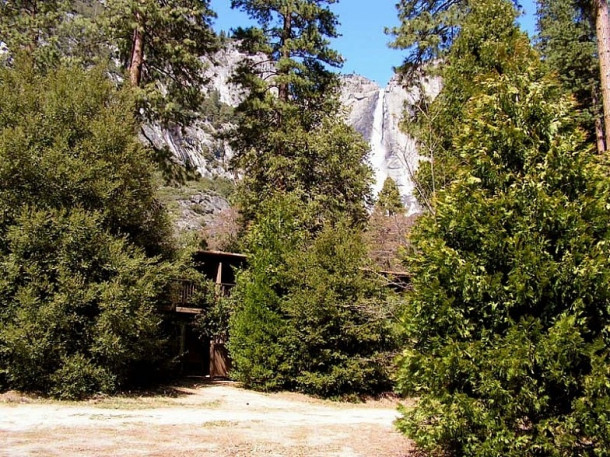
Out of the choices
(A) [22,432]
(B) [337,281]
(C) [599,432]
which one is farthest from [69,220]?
(C) [599,432]

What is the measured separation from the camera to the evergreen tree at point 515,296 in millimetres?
4133

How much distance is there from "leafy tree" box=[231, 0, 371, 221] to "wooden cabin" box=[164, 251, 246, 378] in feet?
9.47

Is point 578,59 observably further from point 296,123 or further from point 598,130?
point 296,123

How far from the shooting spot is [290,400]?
1234 cm

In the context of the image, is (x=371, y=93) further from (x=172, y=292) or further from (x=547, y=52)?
(x=172, y=292)

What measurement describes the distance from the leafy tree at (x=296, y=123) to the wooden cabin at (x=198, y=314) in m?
2.89

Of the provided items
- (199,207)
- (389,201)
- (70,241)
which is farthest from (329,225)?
(199,207)

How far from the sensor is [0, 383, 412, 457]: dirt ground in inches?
215

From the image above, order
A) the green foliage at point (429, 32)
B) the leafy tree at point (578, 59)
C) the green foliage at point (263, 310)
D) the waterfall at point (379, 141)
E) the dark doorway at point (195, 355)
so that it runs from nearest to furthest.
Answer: the green foliage at point (263, 310), the green foliage at point (429, 32), the dark doorway at point (195, 355), the leafy tree at point (578, 59), the waterfall at point (379, 141)

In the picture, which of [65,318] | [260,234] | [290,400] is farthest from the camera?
[260,234]

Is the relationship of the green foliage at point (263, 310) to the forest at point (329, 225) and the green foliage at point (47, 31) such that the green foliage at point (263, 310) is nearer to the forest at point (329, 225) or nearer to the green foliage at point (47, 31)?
the forest at point (329, 225)

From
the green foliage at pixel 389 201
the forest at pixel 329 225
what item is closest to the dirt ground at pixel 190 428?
the forest at pixel 329 225

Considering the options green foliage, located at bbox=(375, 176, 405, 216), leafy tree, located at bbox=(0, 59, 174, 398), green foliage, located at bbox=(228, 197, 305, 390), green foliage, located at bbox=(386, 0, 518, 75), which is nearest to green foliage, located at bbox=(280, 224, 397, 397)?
green foliage, located at bbox=(228, 197, 305, 390)

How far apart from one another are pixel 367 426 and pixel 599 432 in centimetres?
466
